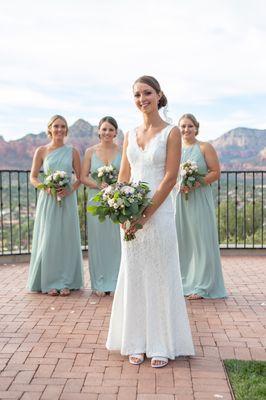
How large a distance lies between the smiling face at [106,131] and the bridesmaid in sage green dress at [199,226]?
0.88 m

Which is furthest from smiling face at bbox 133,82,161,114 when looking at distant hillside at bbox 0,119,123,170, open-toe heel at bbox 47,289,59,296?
distant hillside at bbox 0,119,123,170

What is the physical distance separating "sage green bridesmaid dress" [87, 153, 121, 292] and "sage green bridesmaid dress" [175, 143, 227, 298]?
87 centimetres

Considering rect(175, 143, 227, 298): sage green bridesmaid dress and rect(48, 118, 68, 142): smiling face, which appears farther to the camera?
rect(48, 118, 68, 142): smiling face

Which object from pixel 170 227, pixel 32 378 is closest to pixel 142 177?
pixel 170 227

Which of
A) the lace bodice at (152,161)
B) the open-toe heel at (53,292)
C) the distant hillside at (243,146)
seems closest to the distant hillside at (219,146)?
the distant hillside at (243,146)

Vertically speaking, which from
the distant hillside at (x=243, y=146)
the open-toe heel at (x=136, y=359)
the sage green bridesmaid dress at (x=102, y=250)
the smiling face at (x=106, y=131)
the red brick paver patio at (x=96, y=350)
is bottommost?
the red brick paver patio at (x=96, y=350)

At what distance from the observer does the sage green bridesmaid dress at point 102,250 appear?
6738 mm

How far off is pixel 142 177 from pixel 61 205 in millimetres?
2757

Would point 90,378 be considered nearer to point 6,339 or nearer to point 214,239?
point 6,339

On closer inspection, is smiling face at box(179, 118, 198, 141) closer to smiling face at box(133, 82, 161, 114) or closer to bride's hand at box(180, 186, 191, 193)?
bride's hand at box(180, 186, 191, 193)

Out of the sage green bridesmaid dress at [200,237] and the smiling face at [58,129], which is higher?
the smiling face at [58,129]

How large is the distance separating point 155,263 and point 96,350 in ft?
3.27

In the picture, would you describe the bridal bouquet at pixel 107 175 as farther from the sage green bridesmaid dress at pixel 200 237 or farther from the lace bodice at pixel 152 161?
the lace bodice at pixel 152 161

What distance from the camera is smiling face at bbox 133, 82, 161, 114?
4.20m
